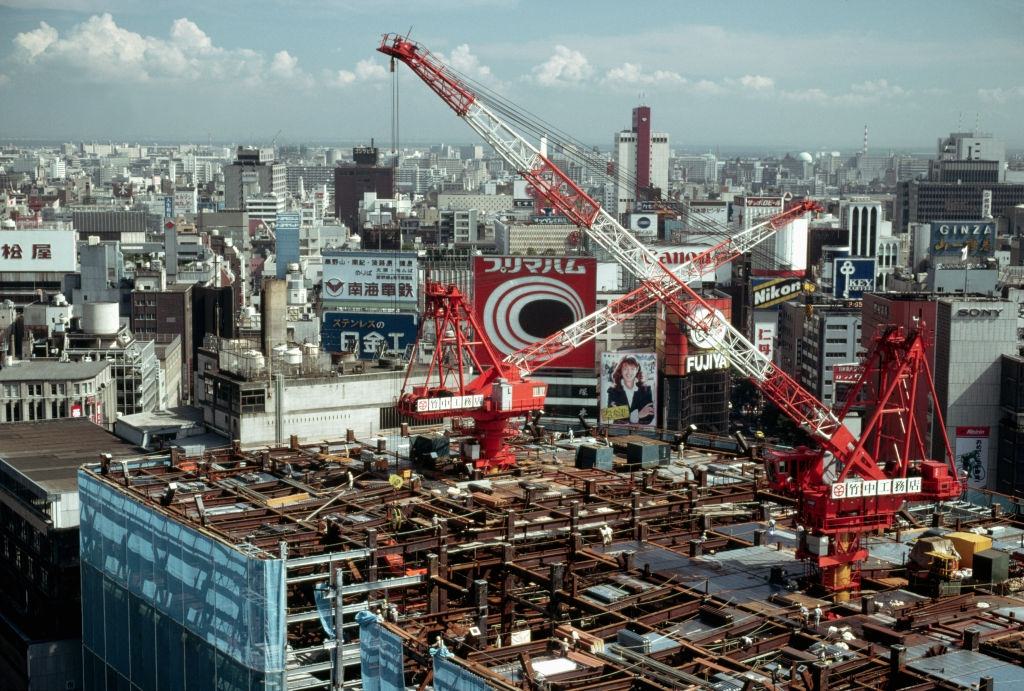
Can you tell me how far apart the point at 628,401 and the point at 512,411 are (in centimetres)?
2839

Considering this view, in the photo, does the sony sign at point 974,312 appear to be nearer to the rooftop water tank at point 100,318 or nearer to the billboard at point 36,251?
the rooftop water tank at point 100,318

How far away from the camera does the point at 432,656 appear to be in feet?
52.6

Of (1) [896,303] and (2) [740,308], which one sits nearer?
(1) [896,303]

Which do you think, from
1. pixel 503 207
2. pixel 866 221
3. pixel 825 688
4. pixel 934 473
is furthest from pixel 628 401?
pixel 503 207

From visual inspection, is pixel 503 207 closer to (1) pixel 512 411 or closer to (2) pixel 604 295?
(2) pixel 604 295

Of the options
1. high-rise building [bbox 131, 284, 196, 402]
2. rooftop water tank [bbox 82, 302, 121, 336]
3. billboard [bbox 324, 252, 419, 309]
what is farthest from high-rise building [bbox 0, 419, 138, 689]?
high-rise building [bbox 131, 284, 196, 402]

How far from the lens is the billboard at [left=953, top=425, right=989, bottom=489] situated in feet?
177

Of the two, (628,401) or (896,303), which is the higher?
(896,303)

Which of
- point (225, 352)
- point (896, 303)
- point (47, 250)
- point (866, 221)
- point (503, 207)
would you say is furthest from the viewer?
point (503, 207)

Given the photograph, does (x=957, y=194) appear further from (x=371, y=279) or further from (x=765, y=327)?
(x=371, y=279)

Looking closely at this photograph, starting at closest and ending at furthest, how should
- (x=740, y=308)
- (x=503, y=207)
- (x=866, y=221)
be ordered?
1. (x=740, y=308)
2. (x=866, y=221)
3. (x=503, y=207)

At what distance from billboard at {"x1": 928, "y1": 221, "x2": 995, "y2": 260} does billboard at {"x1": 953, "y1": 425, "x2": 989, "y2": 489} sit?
50.4 metres

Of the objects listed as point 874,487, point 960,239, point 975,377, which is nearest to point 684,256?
point 960,239

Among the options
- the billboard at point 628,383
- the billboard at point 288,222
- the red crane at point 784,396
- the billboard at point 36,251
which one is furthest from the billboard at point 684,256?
the billboard at point 288,222
